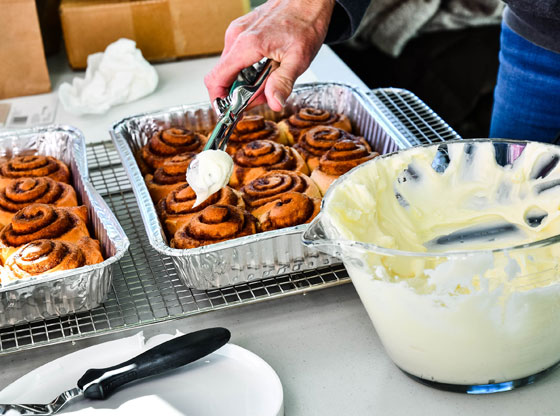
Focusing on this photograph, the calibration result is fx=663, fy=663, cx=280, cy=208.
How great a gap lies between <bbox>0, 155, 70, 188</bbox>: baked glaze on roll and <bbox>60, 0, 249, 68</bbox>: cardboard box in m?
0.72

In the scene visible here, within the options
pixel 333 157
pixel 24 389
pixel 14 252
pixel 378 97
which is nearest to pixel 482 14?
pixel 378 97

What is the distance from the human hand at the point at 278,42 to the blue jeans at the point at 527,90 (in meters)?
0.42

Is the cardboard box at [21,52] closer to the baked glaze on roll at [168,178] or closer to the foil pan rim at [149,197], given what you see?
the foil pan rim at [149,197]

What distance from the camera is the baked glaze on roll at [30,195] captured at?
1.31 meters

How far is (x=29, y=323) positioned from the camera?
3.45 ft

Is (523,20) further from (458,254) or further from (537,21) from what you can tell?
(458,254)

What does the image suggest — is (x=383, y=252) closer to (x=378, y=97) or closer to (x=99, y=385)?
(x=99, y=385)

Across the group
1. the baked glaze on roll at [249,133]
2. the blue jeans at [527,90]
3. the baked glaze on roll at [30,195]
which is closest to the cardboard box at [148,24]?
the baked glaze on roll at [249,133]

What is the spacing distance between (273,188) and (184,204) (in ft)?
0.60

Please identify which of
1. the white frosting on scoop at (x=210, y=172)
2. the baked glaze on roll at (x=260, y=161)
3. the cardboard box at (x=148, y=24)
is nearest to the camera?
the white frosting on scoop at (x=210, y=172)

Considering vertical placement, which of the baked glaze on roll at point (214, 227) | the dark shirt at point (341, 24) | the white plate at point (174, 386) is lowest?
the white plate at point (174, 386)

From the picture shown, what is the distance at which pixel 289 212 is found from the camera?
1218mm

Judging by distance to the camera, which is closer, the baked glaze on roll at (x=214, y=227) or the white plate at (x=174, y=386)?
the white plate at (x=174, y=386)

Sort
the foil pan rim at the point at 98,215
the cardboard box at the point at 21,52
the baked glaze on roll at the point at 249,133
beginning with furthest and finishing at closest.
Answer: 1. the cardboard box at the point at 21,52
2. the baked glaze on roll at the point at 249,133
3. the foil pan rim at the point at 98,215
